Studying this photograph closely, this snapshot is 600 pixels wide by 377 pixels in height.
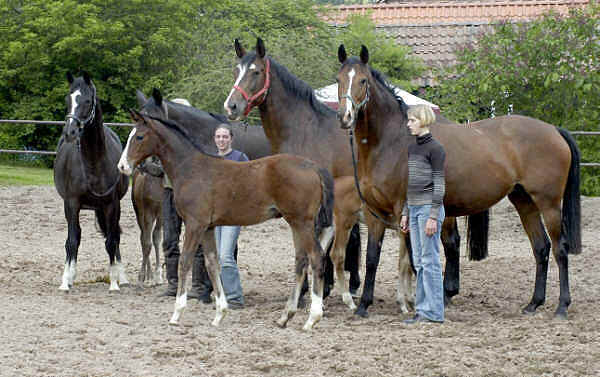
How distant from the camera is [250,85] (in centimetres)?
744

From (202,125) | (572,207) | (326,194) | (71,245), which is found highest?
(202,125)

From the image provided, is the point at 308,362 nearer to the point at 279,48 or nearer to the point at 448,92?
the point at 448,92

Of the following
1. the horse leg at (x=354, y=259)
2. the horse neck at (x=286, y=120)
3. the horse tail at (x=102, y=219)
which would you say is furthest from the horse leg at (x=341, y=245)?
the horse tail at (x=102, y=219)

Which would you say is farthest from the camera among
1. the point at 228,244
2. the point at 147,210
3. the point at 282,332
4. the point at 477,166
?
the point at 147,210

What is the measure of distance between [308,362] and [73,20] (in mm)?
16696

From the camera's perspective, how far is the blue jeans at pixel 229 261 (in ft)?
25.2

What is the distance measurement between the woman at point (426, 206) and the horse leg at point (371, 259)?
0.54 m

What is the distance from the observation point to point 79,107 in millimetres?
8297

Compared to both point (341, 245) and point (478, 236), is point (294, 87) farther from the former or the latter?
point (478, 236)

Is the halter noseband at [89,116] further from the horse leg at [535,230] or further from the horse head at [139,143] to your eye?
the horse leg at [535,230]

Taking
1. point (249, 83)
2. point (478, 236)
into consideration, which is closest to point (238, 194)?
point (249, 83)

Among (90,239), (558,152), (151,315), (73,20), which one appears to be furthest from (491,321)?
(73,20)

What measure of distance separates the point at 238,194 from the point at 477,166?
2.28m

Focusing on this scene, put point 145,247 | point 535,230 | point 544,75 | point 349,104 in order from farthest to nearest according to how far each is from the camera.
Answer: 1. point 544,75
2. point 145,247
3. point 535,230
4. point 349,104
